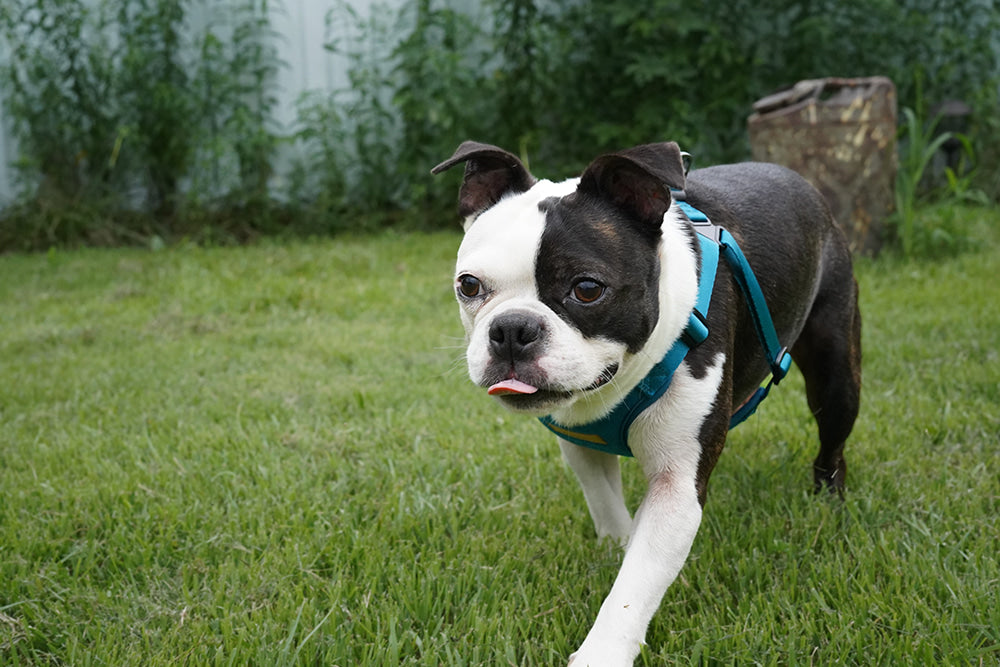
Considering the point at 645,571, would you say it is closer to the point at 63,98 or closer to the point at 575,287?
the point at 575,287

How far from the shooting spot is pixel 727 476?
9.89 ft

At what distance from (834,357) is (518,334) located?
51.7 inches

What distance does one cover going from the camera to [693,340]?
2.05m

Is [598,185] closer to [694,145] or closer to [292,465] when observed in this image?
[292,465]

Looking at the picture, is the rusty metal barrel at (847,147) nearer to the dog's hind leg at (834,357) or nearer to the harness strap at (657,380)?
the dog's hind leg at (834,357)

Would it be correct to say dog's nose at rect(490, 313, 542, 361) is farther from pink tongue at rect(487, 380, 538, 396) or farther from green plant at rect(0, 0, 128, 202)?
green plant at rect(0, 0, 128, 202)

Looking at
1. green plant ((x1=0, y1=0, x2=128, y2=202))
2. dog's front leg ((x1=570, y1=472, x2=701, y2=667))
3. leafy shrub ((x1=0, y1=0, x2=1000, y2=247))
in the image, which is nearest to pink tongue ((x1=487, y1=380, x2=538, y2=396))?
dog's front leg ((x1=570, y1=472, x2=701, y2=667))

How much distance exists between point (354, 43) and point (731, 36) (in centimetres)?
343

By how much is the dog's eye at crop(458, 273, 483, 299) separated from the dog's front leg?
594 millimetres

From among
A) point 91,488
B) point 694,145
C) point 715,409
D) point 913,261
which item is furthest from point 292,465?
point 694,145

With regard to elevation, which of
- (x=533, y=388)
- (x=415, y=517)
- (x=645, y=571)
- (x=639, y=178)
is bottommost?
(x=415, y=517)

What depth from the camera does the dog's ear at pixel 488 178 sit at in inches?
86.0

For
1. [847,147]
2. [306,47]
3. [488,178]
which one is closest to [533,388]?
[488,178]

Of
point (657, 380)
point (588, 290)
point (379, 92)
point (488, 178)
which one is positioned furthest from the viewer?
point (379, 92)
